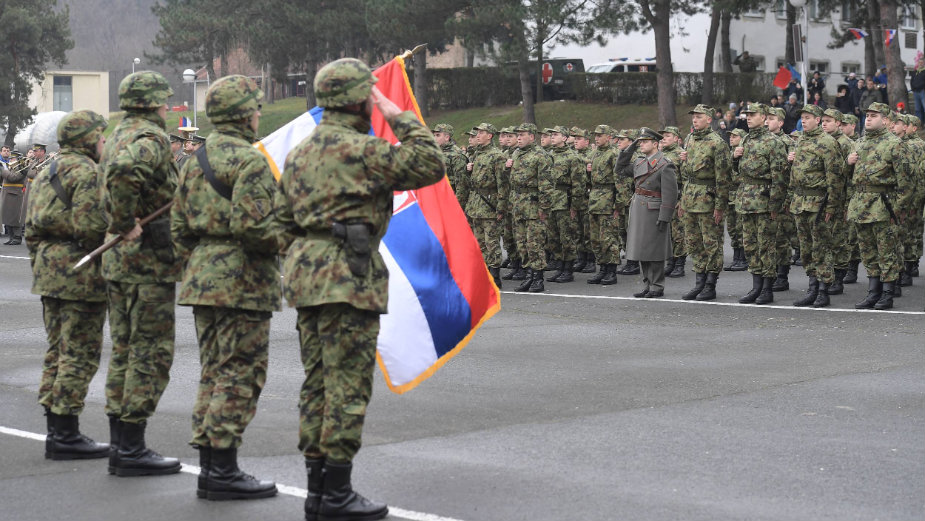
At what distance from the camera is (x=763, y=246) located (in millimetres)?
14867

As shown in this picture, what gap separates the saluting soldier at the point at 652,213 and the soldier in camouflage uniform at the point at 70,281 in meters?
8.95

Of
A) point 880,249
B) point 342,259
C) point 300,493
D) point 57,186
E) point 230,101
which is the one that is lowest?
point 300,493

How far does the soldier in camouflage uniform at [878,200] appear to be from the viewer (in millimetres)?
14055

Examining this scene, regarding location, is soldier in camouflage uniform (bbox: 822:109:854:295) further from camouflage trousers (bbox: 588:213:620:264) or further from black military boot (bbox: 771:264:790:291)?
camouflage trousers (bbox: 588:213:620:264)

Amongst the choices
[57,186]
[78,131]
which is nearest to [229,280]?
[57,186]

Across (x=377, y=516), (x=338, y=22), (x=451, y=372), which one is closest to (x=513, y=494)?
(x=377, y=516)

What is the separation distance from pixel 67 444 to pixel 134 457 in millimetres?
692

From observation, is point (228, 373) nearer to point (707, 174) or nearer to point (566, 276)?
point (707, 174)

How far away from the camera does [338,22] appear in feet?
179

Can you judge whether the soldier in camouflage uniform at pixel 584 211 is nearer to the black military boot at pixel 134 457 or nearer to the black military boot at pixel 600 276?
the black military boot at pixel 600 276

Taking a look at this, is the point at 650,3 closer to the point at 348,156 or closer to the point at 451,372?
the point at 451,372

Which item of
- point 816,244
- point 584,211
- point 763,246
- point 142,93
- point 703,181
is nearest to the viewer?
point 142,93

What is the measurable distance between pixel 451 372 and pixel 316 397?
4457 millimetres

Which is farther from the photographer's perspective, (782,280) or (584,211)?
(584,211)
